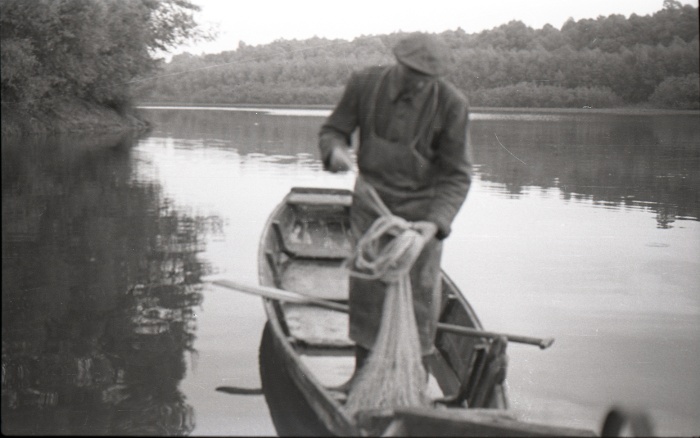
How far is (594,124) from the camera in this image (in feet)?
137

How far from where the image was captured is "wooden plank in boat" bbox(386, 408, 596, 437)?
147 inches

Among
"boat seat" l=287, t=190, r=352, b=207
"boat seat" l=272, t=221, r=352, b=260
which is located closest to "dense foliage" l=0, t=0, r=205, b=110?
"boat seat" l=287, t=190, r=352, b=207

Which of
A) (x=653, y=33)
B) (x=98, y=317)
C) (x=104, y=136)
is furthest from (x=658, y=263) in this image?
(x=104, y=136)

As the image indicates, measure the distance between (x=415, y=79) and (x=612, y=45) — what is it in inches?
485

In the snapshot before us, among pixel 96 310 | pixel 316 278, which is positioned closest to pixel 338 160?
pixel 316 278

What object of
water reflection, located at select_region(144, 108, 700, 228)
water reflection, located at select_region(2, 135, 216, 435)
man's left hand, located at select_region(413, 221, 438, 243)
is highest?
man's left hand, located at select_region(413, 221, 438, 243)

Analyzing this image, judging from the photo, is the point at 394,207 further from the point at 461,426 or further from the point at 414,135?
the point at 461,426

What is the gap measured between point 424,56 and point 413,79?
0.15m

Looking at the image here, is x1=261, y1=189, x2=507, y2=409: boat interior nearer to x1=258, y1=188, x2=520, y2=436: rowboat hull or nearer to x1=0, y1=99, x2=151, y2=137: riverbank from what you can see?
x1=258, y1=188, x2=520, y2=436: rowboat hull

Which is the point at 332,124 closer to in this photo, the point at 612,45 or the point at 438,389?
the point at 438,389

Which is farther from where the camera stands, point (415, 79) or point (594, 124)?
point (594, 124)

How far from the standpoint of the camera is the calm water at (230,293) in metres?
5.63

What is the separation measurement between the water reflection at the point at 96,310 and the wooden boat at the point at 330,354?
76cm

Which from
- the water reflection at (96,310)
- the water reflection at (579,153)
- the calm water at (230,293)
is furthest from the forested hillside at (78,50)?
the water reflection at (96,310)
